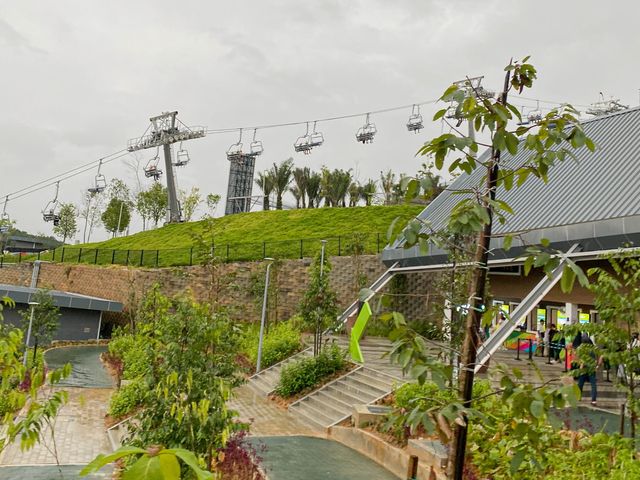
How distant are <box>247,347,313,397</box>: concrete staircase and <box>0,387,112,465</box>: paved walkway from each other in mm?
4307

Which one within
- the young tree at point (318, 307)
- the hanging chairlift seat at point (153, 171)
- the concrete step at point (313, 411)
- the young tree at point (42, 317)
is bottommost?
the concrete step at point (313, 411)

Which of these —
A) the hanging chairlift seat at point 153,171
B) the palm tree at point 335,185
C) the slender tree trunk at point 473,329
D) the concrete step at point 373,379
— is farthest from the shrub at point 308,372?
the palm tree at point 335,185

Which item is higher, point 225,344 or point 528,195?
point 528,195

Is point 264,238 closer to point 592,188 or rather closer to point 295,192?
point 295,192

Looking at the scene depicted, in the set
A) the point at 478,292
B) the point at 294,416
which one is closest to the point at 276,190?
the point at 294,416

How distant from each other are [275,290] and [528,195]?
1172cm

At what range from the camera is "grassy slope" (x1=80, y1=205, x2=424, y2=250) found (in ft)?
119

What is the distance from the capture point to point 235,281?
843 inches

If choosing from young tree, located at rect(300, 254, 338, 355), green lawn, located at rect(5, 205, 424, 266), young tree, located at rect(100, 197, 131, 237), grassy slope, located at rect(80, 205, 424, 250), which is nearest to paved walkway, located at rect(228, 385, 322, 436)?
young tree, located at rect(300, 254, 338, 355)

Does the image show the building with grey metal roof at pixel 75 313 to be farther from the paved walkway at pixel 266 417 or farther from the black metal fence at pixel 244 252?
the paved walkway at pixel 266 417

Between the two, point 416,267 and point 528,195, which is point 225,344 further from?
point 416,267

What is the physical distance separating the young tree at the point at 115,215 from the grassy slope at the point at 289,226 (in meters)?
10.4

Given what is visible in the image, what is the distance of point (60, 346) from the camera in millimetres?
23594

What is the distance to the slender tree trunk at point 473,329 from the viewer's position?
8.18 ft
